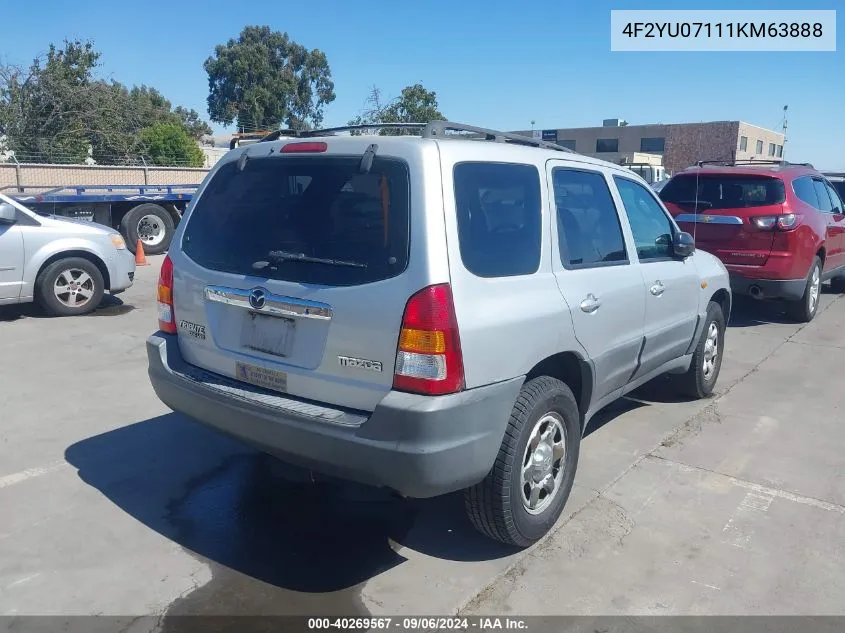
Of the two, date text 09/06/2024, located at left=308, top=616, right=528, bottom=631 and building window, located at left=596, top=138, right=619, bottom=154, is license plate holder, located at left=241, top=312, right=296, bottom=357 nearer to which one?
date text 09/06/2024, located at left=308, top=616, right=528, bottom=631

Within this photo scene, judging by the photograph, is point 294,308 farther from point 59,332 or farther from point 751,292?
point 751,292

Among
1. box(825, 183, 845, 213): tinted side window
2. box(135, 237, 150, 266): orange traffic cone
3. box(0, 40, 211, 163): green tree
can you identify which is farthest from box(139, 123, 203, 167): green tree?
box(825, 183, 845, 213): tinted side window

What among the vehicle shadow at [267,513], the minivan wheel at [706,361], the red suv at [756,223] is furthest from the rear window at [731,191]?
the vehicle shadow at [267,513]

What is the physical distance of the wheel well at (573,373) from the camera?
12.4ft

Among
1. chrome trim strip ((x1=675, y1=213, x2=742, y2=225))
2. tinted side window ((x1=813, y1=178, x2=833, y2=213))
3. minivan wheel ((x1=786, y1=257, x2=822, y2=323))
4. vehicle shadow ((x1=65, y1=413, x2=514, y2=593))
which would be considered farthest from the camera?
tinted side window ((x1=813, y1=178, x2=833, y2=213))

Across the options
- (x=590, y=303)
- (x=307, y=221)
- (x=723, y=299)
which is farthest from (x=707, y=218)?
(x=307, y=221)

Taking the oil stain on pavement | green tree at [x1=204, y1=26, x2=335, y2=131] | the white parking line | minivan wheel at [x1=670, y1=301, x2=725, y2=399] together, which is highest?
green tree at [x1=204, y1=26, x2=335, y2=131]

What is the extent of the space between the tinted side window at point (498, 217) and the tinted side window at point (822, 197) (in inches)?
282

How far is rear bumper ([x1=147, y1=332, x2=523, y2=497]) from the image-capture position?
2.98 m

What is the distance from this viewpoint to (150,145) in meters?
32.3

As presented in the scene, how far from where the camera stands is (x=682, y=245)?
513cm

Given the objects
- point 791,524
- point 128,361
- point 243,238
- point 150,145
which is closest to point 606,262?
point 791,524

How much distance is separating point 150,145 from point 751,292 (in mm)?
29493

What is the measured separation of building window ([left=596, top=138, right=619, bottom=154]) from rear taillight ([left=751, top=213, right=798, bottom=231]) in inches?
2269
